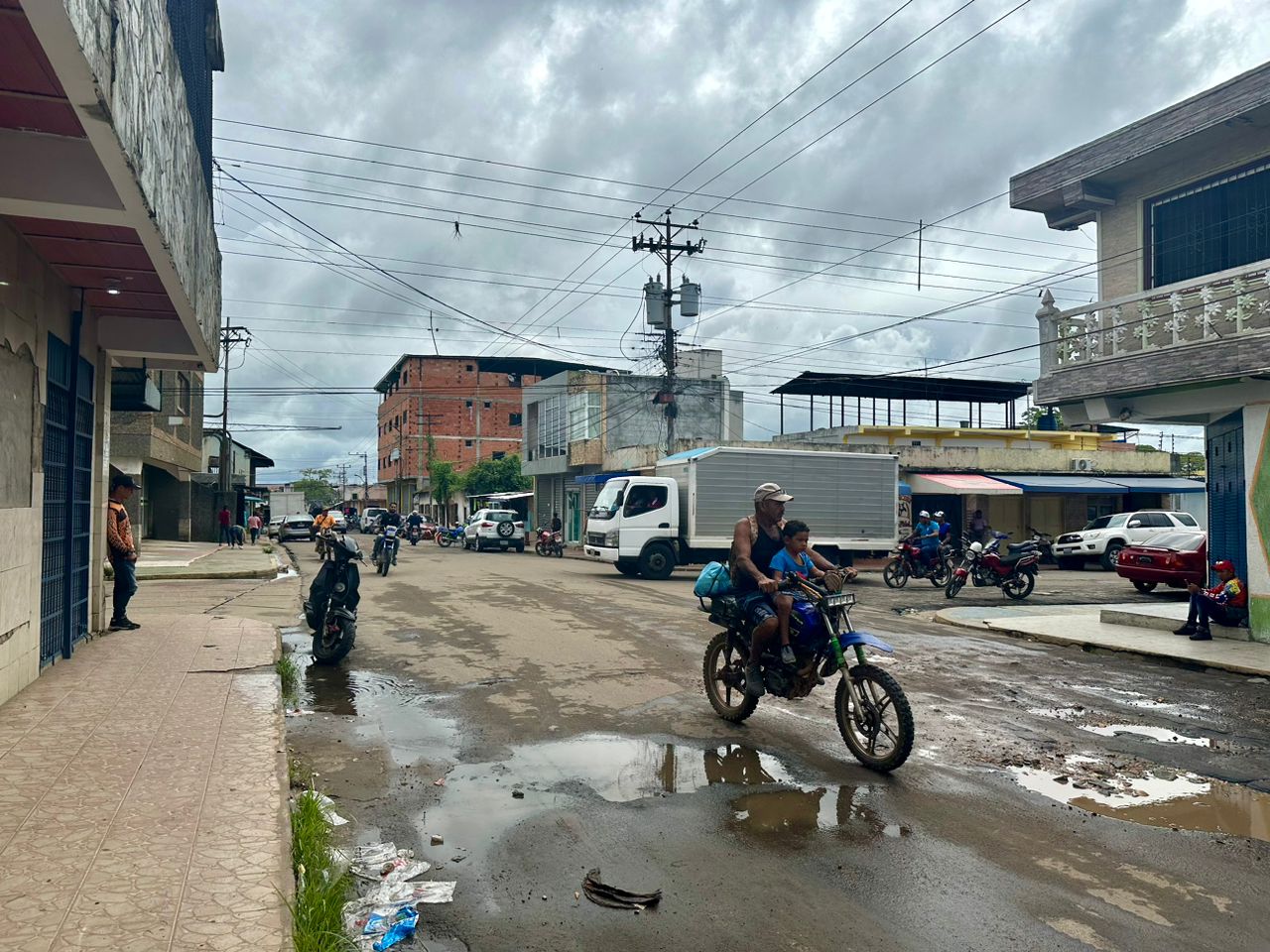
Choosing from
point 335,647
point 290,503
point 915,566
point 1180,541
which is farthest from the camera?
point 290,503

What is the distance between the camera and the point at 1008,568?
17797 millimetres

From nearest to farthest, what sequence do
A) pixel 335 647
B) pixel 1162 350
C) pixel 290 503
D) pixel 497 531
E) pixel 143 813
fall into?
pixel 143 813 < pixel 335 647 < pixel 1162 350 < pixel 497 531 < pixel 290 503

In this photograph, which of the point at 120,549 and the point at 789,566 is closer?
the point at 789,566

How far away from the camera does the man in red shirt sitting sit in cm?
1161

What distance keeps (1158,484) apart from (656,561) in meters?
21.1

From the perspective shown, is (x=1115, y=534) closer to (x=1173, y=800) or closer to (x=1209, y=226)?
(x=1209, y=226)

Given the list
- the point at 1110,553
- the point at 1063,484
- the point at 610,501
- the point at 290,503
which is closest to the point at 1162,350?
the point at 610,501

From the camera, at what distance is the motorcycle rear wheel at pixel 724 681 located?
6.95 meters

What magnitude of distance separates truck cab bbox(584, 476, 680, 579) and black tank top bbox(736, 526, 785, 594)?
1602cm

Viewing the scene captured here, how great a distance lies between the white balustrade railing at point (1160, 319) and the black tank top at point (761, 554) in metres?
7.93

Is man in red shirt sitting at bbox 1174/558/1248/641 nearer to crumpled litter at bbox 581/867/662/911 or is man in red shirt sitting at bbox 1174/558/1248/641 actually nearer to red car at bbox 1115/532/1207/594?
red car at bbox 1115/532/1207/594

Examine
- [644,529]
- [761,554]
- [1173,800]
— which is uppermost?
[761,554]

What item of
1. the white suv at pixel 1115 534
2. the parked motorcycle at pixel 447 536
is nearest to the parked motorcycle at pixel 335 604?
the white suv at pixel 1115 534

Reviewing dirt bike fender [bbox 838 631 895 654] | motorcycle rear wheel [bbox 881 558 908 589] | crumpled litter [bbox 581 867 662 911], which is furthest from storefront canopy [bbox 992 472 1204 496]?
crumpled litter [bbox 581 867 662 911]
